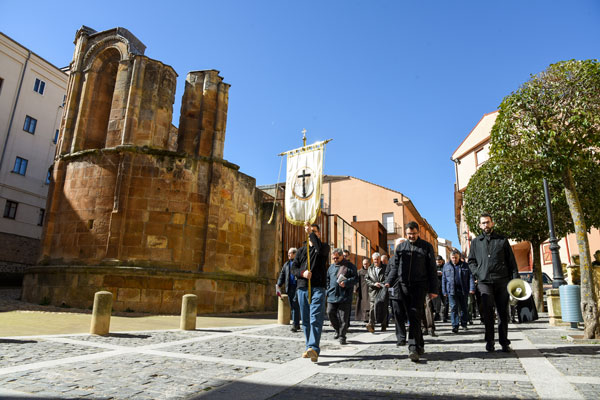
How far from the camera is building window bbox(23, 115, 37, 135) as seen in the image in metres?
27.8

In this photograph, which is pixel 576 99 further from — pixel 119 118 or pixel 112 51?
pixel 112 51

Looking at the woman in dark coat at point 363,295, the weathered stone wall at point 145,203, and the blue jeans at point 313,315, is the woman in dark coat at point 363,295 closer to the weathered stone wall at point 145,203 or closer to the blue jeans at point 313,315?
the blue jeans at point 313,315

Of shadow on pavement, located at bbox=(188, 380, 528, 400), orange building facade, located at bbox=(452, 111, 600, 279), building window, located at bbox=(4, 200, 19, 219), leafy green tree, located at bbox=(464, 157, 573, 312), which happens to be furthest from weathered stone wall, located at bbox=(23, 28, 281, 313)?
orange building facade, located at bbox=(452, 111, 600, 279)

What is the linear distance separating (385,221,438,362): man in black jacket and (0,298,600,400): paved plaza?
687 millimetres

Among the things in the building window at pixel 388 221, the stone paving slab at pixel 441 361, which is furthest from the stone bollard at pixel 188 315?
the building window at pixel 388 221

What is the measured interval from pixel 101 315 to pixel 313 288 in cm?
439

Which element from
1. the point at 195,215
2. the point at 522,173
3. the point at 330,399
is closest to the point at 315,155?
the point at 522,173

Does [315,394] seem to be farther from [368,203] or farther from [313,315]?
[368,203]

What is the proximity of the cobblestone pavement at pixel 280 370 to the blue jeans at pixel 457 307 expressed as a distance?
1.90 meters

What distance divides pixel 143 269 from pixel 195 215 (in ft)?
8.21

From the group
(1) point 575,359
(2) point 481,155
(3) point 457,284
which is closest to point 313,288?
(1) point 575,359

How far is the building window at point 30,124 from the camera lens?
2780 cm

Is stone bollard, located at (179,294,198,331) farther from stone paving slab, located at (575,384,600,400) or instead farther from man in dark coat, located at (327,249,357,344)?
stone paving slab, located at (575,384,600,400)

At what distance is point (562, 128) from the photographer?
729 centimetres
